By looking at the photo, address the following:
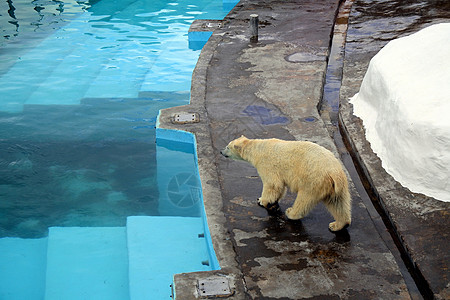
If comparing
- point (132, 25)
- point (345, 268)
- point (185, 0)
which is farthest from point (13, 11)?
point (345, 268)

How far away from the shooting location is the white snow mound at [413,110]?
17.2 feet

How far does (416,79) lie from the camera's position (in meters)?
6.18

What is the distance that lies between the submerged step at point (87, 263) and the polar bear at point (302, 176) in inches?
74.4

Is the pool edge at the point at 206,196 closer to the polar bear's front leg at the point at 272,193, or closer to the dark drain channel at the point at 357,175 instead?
the polar bear's front leg at the point at 272,193

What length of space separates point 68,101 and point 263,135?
5.10 m

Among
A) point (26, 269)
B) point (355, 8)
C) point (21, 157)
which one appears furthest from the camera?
point (355, 8)

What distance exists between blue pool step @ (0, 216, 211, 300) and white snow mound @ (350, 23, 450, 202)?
7.94ft

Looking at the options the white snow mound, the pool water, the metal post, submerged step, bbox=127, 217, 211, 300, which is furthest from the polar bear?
the metal post

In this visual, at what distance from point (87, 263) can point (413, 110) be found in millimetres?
4103

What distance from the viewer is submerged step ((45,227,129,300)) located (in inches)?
215

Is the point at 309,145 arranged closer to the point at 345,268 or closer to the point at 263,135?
the point at 345,268

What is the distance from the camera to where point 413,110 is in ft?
18.5

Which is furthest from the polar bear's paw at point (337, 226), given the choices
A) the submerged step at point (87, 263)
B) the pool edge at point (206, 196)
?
the submerged step at point (87, 263)

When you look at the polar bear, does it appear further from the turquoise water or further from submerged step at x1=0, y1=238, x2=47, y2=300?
submerged step at x1=0, y1=238, x2=47, y2=300
